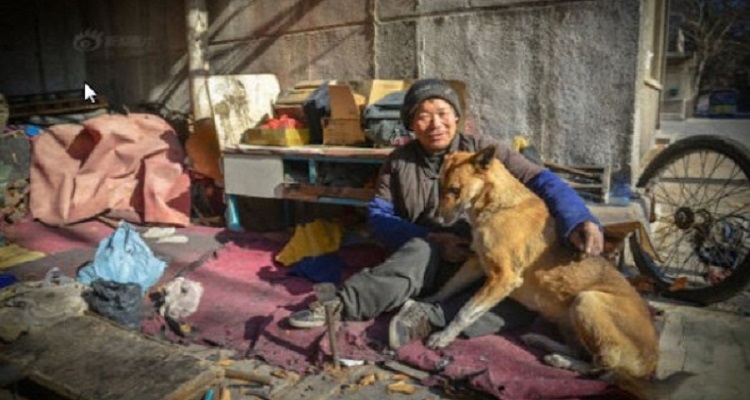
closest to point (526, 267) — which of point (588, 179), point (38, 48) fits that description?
point (588, 179)

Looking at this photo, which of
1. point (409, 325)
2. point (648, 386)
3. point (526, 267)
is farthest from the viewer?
point (409, 325)

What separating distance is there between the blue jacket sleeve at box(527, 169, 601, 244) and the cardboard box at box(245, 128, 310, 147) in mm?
2691

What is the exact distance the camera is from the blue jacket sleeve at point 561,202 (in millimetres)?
2922

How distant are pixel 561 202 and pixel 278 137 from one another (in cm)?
312

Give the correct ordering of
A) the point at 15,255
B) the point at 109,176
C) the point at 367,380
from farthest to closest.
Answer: the point at 109,176 < the point at 15,255 < the point at 367,380

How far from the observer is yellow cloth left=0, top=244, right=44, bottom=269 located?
4934mm

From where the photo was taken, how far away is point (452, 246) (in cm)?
336

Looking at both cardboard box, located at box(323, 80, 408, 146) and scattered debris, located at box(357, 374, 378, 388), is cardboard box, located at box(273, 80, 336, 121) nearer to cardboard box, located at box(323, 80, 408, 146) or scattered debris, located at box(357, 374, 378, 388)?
cardboard box, located at box(323, 80, 408, 146)

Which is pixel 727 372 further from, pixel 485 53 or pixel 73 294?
pixel 73 294

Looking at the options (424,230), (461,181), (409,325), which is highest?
(461,181)

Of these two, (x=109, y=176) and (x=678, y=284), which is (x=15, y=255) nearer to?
(x=109, y=176)

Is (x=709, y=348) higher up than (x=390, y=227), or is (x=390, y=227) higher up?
(x=390, y=227)

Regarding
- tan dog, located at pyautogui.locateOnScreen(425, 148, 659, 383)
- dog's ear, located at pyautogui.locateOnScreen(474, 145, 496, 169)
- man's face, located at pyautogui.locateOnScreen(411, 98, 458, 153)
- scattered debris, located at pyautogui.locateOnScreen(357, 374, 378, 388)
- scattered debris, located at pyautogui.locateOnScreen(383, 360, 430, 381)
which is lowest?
scattered debris, located at pyautogui.locateOnScreen(357, 374, 378, 388)

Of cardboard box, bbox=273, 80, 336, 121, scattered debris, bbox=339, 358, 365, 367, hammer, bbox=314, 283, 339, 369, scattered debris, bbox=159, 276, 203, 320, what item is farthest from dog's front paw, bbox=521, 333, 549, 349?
cardboard box, bbox=273, 80, 336, 121
